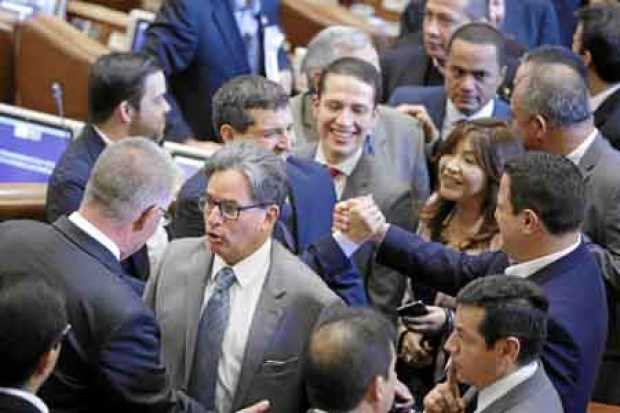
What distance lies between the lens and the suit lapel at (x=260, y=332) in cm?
314

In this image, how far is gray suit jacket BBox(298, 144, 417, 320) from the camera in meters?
3.95

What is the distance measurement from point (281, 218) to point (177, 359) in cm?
63

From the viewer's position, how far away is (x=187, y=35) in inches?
220

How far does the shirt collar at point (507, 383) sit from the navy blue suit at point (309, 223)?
21.5 inches

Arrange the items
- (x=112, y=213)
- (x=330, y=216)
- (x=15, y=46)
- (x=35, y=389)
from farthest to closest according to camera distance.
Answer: (x=15, y=46) < (x=330, y=216) < (x=112, y=213) < (x=35, y=389)

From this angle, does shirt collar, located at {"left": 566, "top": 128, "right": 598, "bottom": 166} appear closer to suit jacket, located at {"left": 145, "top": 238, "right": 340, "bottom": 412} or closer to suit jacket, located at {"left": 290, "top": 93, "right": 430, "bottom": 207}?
suit jacket, located at {"left": 290, "top": 93, "right": 430, "bottom": 207}

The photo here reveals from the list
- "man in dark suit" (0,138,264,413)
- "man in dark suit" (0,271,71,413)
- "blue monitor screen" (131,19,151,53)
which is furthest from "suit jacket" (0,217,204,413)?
"blue monitor screen" (131,19,151,53)

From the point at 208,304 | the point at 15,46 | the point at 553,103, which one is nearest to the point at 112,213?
the point at 208,304

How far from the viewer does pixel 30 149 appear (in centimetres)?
504

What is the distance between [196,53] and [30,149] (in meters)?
0.90

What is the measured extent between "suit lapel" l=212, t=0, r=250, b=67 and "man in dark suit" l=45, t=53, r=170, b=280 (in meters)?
1.26

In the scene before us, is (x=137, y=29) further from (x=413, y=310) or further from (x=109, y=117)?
(x=413, y=310)

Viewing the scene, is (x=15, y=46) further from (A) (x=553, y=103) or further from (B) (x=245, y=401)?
(B) (x=245, y=401)

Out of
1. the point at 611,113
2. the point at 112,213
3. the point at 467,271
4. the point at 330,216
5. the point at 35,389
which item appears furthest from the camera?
the point at 611,113
